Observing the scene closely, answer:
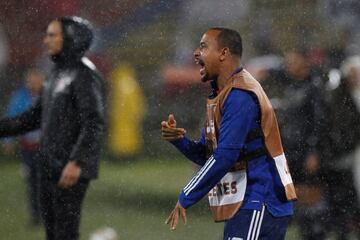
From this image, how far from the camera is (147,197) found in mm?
6754

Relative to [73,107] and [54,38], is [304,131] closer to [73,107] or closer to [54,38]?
[73,107]

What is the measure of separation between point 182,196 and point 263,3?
2029mm

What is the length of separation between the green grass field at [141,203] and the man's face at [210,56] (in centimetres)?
160

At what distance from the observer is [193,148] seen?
5223mm

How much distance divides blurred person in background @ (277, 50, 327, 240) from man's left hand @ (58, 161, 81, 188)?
1.33 metres

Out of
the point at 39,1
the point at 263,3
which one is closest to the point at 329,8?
the point at 263,3

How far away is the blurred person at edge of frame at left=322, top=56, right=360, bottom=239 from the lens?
6.38 meters

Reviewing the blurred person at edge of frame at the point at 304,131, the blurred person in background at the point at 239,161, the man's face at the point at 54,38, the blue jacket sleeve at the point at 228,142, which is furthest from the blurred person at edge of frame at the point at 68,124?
the blue jacket sleeve at the point at 228,142

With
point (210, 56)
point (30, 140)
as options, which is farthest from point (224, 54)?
point (30, 140)

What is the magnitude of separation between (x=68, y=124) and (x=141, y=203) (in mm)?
695

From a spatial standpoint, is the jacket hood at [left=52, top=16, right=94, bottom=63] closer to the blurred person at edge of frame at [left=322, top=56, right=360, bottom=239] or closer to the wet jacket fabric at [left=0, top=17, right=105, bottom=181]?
the wet jacket fabric at [left=0, top=17, right=105, bottom=181]

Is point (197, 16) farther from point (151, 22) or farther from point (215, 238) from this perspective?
point (215, 238)

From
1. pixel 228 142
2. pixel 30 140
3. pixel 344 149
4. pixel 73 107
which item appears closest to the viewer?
pixel 228 142

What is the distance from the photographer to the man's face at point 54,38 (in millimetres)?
6682
